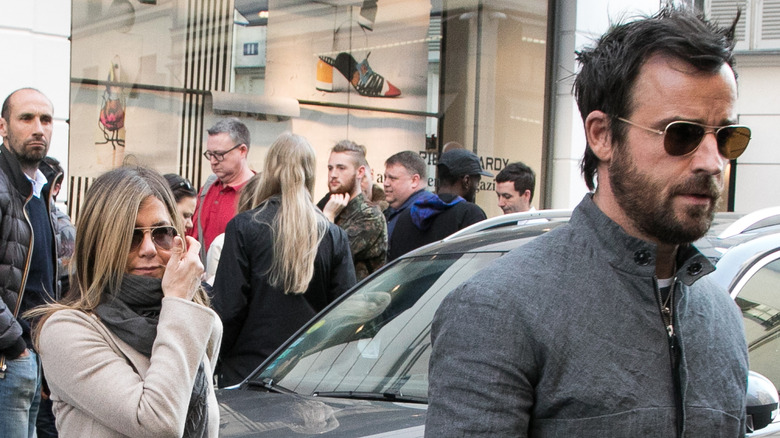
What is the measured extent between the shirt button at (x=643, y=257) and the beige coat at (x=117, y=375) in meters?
1.38

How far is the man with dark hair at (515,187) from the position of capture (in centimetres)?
794

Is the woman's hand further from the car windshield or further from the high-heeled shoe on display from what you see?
the high-heeled shoe on display

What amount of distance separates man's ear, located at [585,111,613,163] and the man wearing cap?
4.65m

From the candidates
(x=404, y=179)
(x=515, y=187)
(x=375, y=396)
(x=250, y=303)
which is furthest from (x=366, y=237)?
(x=375, y=396)

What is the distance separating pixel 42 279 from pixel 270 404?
187 cm

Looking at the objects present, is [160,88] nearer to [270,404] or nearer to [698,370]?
[270,404]

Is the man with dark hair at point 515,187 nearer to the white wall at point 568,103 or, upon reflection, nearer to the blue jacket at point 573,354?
the white wall at point 568,103

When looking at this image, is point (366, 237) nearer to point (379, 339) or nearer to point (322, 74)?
point (379, 339)

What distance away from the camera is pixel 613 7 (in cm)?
1291

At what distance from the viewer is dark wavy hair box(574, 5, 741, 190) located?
1681 millimetres

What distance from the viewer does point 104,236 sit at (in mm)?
2760

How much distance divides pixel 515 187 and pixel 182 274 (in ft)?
17.8

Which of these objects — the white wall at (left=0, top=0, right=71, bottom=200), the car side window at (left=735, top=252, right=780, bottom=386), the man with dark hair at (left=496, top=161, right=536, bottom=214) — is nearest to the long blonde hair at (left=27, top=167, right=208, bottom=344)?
the car side window at (left=735, top=252, right=780, bottom=386)

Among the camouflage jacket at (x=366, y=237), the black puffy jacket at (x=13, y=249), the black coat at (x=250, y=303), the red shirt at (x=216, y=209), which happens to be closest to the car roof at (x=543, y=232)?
the black coat at (x=250, y=303)
